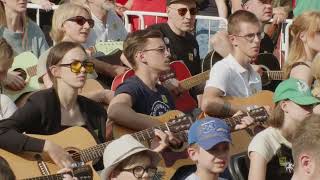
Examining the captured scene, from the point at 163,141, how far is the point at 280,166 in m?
0.87

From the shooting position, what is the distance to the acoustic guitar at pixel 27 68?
30.1 ft

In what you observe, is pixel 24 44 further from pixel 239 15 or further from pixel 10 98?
pixel 239 15

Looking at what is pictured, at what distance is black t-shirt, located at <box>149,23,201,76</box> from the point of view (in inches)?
407

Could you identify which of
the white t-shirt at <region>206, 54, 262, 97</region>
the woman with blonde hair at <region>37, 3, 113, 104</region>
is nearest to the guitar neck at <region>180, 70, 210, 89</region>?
the white t-shirt at <region>206, 54, 262, 97</region>

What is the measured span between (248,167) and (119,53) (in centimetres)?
275

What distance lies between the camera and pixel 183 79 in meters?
9.80

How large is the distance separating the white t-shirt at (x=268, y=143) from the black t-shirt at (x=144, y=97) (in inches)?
44.4

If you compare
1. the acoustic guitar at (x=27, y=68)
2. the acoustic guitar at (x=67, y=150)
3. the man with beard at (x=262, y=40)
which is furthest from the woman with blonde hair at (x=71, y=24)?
the acoustic guitar at (x=67, y=150)

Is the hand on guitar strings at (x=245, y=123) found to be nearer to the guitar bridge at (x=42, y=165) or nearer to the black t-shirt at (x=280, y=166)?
the black t-shirt at (x=280, y=166)

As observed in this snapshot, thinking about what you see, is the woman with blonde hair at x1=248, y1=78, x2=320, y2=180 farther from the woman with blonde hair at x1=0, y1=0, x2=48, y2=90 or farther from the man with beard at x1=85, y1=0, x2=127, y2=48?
the man with beard at x1=85, y1=0, x2=127, y2=48

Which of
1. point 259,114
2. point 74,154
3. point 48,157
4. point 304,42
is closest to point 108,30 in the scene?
point 304,42

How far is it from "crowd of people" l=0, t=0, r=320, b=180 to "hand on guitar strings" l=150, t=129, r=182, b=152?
1 cm

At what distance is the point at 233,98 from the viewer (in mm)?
9094

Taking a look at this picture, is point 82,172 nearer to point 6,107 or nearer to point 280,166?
point 6,107
